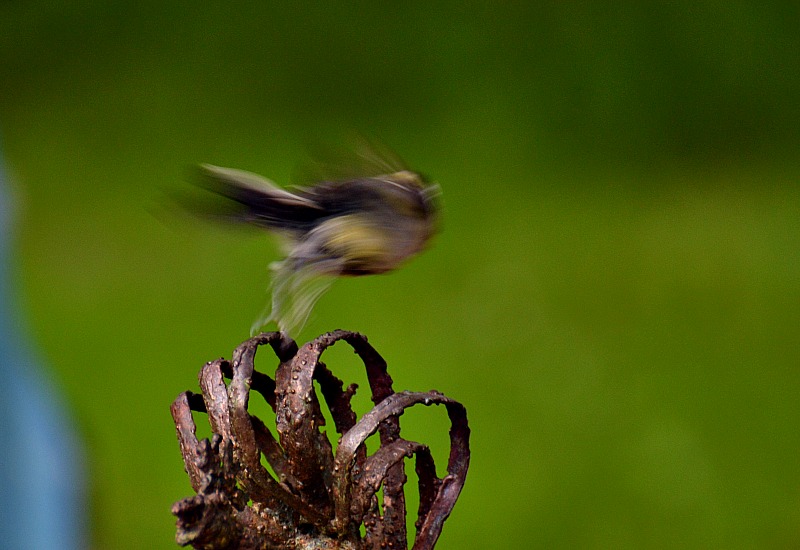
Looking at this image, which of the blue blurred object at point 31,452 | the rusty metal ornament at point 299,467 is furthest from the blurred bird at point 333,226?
the blue blurred object at point 31,452

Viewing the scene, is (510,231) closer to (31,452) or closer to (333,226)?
(333,226)

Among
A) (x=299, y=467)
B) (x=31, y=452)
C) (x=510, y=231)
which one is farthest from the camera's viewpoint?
(x=31, y=452)

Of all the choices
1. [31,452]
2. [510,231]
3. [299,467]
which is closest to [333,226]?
[299,467]

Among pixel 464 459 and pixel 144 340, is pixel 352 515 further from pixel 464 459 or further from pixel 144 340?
pixel 144 340

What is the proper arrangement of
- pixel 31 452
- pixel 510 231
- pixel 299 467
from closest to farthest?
pixel 299 467, pixel 510 231, pixel 31 452

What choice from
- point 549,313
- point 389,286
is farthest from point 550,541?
point 389,286

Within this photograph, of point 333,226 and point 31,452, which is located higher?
point 333,226
